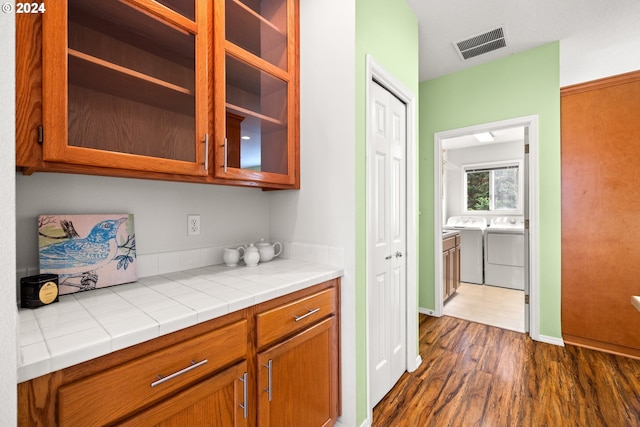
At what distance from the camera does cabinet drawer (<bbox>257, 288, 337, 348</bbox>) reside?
1084 mm

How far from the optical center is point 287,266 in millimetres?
1521

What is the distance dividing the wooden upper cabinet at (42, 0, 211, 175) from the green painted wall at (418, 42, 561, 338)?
2.69 m

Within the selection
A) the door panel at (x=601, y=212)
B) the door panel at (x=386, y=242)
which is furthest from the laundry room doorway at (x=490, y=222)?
the door panel at (x=386, y=242)

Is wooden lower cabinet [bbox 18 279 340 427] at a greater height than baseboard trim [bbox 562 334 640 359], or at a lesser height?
greater

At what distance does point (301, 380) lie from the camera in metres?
1.24

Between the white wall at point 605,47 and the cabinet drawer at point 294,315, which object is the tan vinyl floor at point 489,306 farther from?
the white wall at point 605,47

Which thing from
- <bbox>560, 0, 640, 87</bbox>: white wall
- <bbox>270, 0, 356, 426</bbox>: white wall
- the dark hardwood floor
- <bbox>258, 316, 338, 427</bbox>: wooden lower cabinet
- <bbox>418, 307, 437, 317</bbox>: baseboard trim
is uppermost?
<bbox>560, 0, 640, 87</bbox>: white wall

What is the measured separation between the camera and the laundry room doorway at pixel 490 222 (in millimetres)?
2680

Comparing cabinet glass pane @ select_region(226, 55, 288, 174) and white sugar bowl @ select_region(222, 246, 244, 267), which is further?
white sugar bowl @ select_region(222, 246, 244, 267)

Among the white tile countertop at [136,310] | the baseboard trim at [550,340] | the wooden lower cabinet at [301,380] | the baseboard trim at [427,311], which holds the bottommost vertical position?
the baseboard trim at [550,340]

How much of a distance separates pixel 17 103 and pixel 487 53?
339 centimetres

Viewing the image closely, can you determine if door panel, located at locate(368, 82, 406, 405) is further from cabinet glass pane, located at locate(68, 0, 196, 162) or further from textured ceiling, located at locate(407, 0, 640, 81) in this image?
cabinet glass pane, located at locate(68, 0, 196, 162)

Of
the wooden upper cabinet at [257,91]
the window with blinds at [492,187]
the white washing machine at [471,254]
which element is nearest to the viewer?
the wooden upper cabinet at [257,91]

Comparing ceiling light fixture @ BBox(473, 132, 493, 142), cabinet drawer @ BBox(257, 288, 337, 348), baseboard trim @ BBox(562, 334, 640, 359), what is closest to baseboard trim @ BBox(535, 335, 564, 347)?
baseboard trim @ BBox(562, 334, 640, 359)
